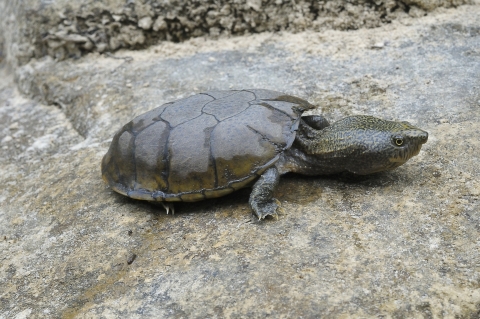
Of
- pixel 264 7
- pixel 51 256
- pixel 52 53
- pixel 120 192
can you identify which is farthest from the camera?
pixel 52 53

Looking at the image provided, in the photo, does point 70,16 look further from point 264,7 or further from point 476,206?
point 476,206

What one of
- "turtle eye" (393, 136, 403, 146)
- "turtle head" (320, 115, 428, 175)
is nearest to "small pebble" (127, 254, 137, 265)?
"turtle head" (320, 115, 428, 175)

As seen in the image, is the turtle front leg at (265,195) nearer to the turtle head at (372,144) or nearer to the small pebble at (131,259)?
the turtle head at (372,144)

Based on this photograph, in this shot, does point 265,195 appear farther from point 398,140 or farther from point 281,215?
point 398,140

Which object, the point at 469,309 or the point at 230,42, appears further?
the point at 230,42

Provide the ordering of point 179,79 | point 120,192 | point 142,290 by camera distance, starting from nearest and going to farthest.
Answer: point 142,290 < point 120,192 < point 179,79

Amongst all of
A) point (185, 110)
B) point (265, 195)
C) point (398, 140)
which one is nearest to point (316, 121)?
point (398, 140)

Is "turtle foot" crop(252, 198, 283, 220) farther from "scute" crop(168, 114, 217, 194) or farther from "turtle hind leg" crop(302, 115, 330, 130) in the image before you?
"turtle hind leg" crop(302, 115, 330, 130)

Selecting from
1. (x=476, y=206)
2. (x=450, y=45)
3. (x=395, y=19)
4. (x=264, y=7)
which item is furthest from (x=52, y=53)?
(x=476, y=206)
